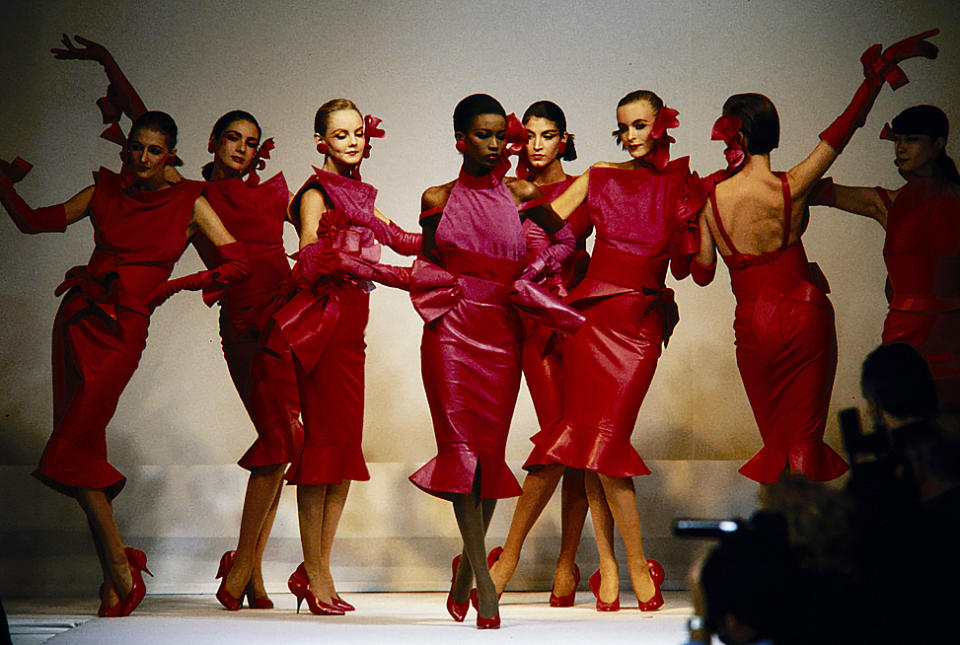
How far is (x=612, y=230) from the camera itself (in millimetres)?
5324

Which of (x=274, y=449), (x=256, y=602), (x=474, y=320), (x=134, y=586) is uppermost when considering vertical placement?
(x=474, y=320)

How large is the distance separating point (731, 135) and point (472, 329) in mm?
1410

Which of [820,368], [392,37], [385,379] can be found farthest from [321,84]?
[820,368]

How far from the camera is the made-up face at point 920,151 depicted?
17.1ft

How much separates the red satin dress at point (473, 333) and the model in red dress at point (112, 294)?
1052 mm

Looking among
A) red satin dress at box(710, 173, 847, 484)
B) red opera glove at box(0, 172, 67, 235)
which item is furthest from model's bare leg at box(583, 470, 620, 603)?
red opera glove at box(0, 172, 67, 235)

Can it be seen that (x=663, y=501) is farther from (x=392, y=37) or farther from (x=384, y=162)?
(x=392, y=37)

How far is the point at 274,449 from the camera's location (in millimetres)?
5410

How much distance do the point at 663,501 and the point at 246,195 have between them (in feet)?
8.64

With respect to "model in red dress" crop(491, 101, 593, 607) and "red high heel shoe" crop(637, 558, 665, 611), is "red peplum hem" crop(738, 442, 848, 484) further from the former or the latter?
"model in red dress" crop(491, 101, 593, 607)

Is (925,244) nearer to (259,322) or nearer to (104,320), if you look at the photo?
(259,322)

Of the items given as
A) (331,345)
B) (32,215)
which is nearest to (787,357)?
(331,345)

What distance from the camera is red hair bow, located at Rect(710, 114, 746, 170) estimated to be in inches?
202

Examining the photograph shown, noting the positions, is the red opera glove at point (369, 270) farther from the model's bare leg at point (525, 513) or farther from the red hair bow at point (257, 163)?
the model's bare leg at point (525, 513)
